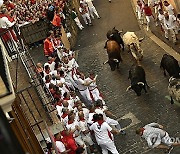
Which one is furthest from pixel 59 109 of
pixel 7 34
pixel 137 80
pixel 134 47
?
pixel 134 47

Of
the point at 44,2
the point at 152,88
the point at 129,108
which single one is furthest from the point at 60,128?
the point at 44,2

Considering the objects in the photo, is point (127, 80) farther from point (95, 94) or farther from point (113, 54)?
point (95, 94)

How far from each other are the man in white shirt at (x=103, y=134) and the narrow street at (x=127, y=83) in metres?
0.97

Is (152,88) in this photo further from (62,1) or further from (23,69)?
(62,1)

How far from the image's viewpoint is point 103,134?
407 inches

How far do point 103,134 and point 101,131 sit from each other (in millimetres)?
130

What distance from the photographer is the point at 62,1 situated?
20.5 m

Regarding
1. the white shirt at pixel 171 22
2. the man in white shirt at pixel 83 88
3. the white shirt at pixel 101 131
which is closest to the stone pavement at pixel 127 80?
the white shirt at pixel 171 22

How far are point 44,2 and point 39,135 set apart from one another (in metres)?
12.1

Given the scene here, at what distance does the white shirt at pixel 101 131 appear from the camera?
10172 mm

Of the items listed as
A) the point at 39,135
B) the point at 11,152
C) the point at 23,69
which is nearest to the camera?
the point at 11,152

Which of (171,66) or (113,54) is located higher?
(113,54)

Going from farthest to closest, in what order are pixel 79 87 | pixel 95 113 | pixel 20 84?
pixel 79 87, pixel 20 84, pixel 95 113

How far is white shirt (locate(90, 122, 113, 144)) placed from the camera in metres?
10.2
